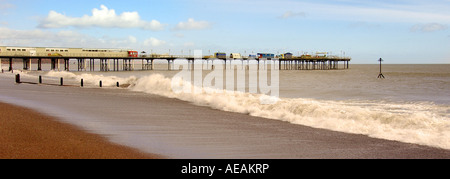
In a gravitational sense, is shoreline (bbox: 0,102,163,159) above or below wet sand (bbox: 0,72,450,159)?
above

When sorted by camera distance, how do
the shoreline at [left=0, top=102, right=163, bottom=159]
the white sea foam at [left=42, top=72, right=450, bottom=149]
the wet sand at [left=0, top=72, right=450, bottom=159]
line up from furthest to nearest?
the white sea foam at [left=42, top=72, right=450, bottom=149] < the wet sand at [left=0, top=72, right=450, bottom=159] < the shoreline at [left=0, top=102, right=163, bottom=159]

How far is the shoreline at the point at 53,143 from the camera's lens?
7289 millimetres

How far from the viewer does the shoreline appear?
729 centimetres

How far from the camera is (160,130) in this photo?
34.9 feet

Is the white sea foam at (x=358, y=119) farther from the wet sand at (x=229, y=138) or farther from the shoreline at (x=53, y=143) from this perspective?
the shoreline at (x=53, y=143)

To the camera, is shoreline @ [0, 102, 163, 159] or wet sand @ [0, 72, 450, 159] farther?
wet sand @ [0, 72, 450, 159]

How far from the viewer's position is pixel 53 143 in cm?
819

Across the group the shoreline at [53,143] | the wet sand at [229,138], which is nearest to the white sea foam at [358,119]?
the wet sand at [229,138]

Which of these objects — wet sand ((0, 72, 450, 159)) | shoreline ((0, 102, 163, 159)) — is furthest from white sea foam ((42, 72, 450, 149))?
shoreline ((0, 102, 163, 159))

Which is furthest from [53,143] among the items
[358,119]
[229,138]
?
[358,119]

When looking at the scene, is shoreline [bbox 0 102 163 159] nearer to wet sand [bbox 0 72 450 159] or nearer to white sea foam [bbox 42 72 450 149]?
wet sand [bbox 0 72 450 159]

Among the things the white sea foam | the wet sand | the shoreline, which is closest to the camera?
the shoreline
